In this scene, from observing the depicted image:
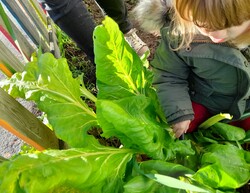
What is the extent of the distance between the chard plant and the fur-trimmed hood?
0.13 meters

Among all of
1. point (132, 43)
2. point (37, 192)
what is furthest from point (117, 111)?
point (132, 43)

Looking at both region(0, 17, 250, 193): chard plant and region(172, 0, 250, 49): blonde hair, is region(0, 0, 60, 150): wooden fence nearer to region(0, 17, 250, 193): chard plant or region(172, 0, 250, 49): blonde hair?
region(0, 17, 250, 193): chard plant

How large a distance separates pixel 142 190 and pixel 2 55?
2.43ft

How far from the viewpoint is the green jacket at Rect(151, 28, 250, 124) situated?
117 centimetres

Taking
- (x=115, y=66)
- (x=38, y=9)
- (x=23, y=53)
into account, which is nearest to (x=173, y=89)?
(x=115, y=66)

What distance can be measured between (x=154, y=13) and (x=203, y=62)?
245mm

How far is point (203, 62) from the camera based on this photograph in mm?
1222

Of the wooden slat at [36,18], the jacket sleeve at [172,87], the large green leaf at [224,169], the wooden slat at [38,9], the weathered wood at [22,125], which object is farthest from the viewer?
the wooden slat at [38,9]

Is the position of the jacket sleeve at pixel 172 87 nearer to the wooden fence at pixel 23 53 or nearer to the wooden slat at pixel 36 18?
the wooden fence at pixel 23 53

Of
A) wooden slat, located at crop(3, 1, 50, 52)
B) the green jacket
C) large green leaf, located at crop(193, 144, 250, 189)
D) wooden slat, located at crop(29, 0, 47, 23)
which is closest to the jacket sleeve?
the green jacket

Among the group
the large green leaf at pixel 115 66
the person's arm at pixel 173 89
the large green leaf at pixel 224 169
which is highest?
the large green leaf at pixel 115 66

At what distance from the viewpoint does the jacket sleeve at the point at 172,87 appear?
51.3 inches

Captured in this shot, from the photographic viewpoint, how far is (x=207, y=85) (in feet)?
4.49

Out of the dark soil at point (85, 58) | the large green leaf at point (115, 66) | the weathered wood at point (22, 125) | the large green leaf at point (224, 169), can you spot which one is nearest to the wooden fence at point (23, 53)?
the weathered wood at point (22, 125)
